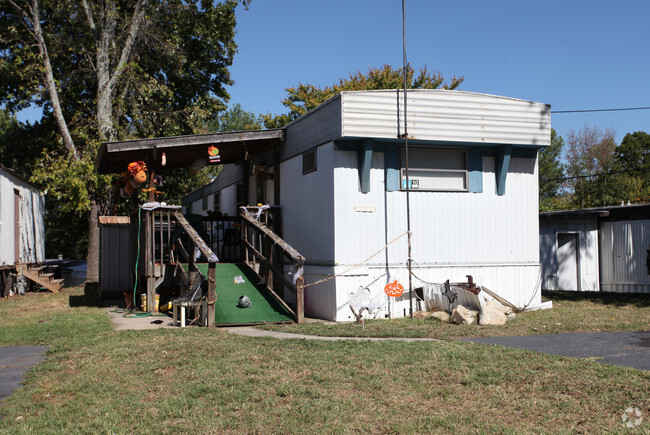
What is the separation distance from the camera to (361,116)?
12266 millimetres

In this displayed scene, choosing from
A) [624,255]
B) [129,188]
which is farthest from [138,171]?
[624,255]

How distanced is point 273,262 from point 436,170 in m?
4.04

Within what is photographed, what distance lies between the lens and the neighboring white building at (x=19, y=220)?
19.8 meters

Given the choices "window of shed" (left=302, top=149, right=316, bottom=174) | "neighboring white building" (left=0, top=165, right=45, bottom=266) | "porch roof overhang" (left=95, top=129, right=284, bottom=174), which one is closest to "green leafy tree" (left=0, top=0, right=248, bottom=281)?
"neighboring white building" (left=0, top=165, right=45, bottom=266)

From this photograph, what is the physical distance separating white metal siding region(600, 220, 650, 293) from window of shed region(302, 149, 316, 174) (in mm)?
10078

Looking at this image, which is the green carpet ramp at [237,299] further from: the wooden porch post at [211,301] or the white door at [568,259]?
the white door at [568,259]

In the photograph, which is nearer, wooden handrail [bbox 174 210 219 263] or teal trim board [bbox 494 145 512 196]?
wooden handrail [bbox 174 210 219 263]

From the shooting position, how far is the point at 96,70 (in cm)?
2305

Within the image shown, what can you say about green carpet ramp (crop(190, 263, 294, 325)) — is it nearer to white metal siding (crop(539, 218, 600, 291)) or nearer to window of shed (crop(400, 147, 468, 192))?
window of shed (crop(400, 147, 468, 192))

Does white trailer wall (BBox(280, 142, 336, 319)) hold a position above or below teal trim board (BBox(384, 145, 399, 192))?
below

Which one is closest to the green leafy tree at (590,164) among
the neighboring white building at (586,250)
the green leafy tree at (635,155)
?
the green leafy tree at (635,155)

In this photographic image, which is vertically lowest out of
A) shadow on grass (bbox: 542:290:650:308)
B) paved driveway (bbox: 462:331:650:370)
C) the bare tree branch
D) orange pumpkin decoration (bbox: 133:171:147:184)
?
shadow on grass (bbox: 542:290:650:308)

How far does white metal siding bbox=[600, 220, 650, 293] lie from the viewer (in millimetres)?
17625

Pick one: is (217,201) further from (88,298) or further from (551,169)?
→ (551,169)
